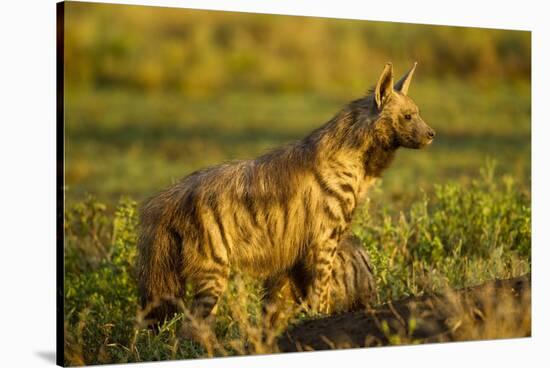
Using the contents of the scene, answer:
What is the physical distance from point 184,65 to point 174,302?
836 cm

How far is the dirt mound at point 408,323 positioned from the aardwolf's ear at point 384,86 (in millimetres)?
1418

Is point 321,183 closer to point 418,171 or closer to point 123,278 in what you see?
point 123,278

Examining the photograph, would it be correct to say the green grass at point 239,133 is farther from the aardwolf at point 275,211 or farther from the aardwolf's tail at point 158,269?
the aardwolf's tail at point 158,269

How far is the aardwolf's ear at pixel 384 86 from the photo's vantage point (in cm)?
830

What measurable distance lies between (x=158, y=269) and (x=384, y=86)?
6.66 ft

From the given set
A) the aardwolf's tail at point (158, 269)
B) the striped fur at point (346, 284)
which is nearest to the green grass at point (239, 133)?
the striped fur at point (346, 284)

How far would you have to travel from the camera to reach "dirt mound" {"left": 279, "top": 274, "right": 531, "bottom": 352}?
8.08m

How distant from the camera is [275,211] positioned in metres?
8.32

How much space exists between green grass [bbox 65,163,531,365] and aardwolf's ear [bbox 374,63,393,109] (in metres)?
1.40

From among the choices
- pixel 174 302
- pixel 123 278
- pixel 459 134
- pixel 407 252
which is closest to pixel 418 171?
pixel 459 134

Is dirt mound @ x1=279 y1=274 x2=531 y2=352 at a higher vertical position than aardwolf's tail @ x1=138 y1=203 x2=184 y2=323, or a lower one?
lower

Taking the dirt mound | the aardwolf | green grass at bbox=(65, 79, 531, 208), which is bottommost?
the dirt mound

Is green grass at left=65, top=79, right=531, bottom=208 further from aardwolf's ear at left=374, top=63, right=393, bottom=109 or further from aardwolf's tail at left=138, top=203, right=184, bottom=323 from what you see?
aardwolf's tail at left=138, top=203, right=184, bottom=323

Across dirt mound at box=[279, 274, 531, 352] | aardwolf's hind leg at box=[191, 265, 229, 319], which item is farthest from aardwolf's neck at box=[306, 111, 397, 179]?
aardwolf's hind leg at box=[191, 265, 229, 319]
